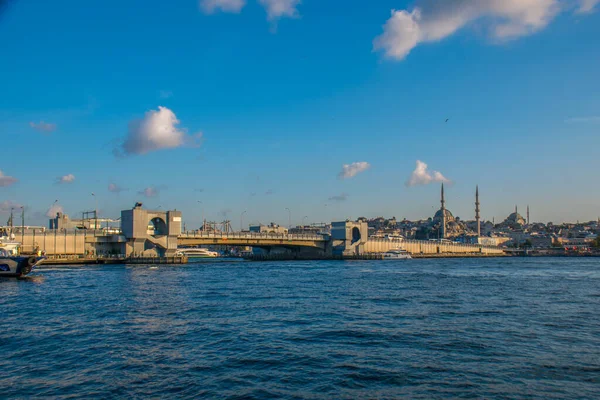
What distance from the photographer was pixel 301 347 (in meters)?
20.0

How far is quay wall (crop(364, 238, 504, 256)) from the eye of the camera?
133m

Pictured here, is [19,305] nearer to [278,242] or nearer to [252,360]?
[252,360]

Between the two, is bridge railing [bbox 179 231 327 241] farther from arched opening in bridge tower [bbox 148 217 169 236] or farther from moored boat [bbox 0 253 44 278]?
moored boat [bbox 0 253 44 278]

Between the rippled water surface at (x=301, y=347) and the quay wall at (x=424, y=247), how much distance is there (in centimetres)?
9637

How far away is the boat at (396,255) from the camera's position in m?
126

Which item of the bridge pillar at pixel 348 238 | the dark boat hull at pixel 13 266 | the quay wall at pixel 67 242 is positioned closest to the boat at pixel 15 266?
the dark boat hull at pixel 13 266

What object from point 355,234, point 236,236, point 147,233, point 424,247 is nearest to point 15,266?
point 147,233

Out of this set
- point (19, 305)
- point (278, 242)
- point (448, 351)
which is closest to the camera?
point (448, 351)

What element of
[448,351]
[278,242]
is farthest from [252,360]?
[278,242]

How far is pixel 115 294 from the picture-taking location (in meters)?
38.6

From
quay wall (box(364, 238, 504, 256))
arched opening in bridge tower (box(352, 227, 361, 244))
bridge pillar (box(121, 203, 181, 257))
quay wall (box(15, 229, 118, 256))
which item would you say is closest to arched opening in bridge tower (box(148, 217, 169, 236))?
bridge pillar (box(121, 203, 181, 257))

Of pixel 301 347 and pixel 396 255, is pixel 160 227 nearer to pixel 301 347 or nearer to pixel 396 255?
pixel 396 255

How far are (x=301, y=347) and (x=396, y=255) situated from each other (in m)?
110

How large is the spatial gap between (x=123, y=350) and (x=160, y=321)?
633 centimetres
